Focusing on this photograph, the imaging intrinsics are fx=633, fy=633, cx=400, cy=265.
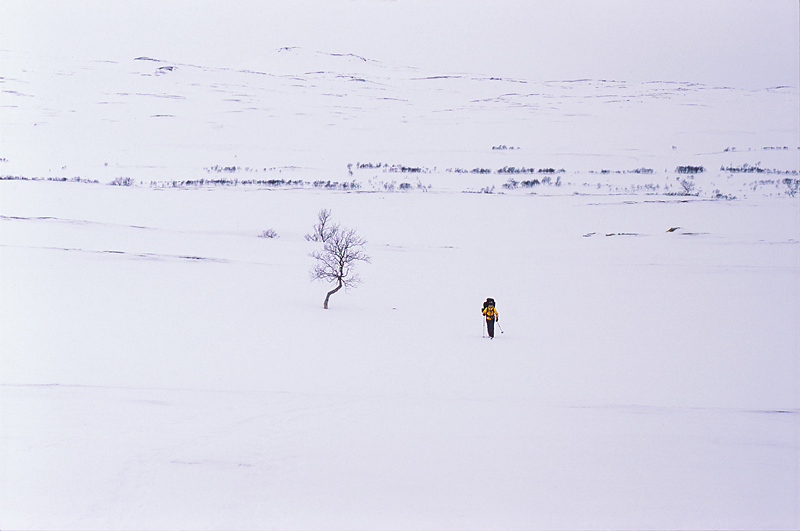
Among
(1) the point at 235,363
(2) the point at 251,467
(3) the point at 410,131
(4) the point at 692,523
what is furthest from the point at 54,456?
(3) the point at 410,131

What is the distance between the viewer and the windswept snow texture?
582 centimetres

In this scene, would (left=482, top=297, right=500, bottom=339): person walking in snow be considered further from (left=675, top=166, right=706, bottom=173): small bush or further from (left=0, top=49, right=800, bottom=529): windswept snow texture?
(left=675, top=166, right=706, bottom=173): small bush

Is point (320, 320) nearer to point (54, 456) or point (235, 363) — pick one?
point (235, 363)

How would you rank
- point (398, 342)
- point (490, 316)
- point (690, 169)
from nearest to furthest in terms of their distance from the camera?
point (398, 342)
point (490, 316)
point (690, 169)

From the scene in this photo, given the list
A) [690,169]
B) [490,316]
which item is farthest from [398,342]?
[690,169]

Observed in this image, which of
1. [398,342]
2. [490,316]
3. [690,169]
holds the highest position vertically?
[690,169]

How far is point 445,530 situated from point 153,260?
1311 cm

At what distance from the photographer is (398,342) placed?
1084 cm

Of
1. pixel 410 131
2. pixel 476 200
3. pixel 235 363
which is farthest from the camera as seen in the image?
pixel 410 131

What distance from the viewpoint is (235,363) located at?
9.21 m

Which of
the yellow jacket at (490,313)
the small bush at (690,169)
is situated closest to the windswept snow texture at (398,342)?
the small bush at (690,169)

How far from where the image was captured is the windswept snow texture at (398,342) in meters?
5.82

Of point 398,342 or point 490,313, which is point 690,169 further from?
point 398,342

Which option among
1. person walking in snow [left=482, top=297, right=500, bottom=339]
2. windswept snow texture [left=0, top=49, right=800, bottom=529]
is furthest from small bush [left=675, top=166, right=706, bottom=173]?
person walking in snow [left=482, top=297, right=500, bottom=339]
